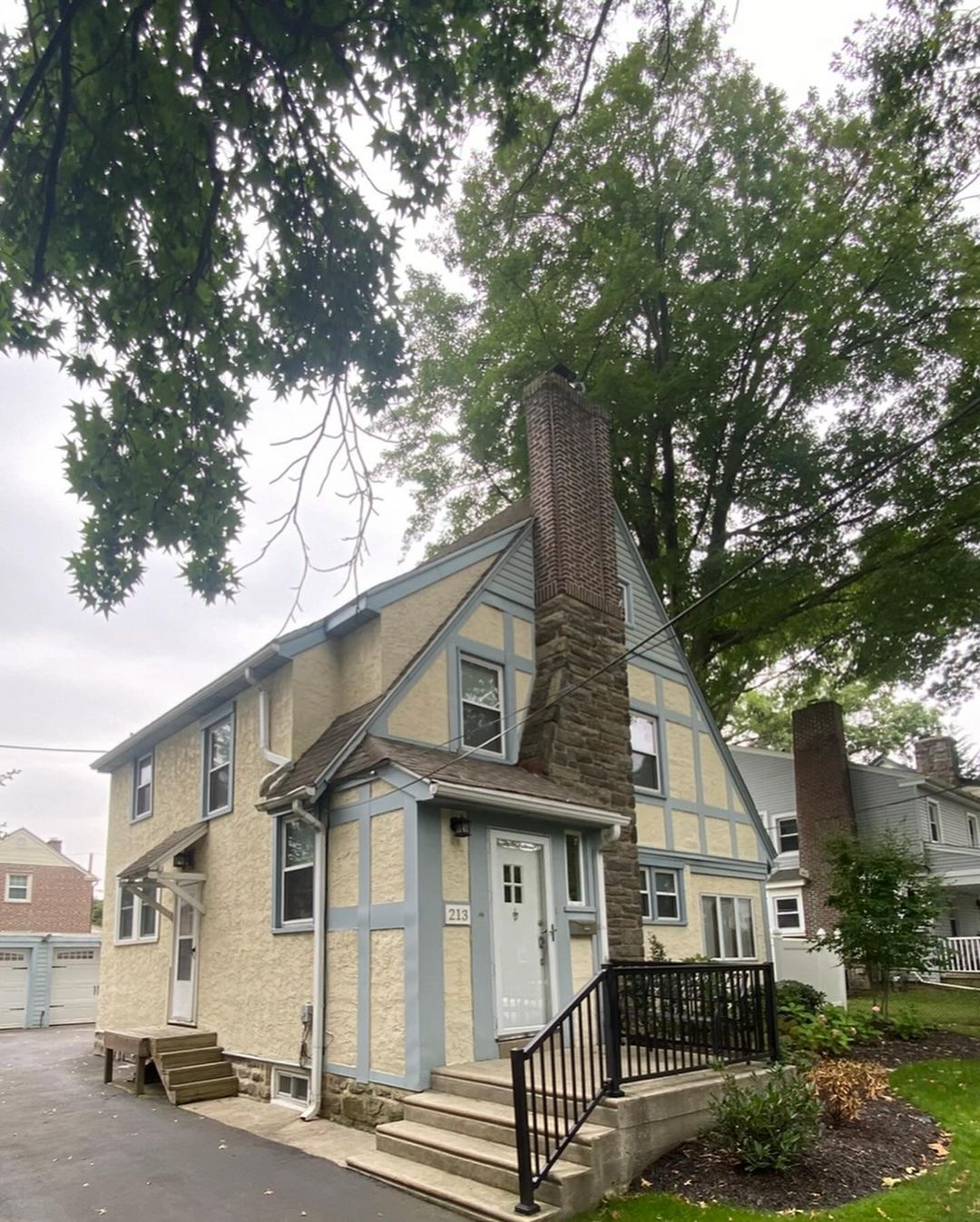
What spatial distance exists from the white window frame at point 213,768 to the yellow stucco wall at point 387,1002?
422cm

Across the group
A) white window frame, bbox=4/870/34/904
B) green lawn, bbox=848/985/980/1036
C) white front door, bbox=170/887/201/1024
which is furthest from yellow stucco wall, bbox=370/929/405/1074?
white window frame, bbox=4/870/34/904

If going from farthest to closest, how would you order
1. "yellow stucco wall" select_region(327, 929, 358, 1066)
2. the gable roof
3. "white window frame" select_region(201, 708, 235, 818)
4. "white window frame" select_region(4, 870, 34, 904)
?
1. the gable roof
2. "white window frame" select_region(4, 870, 34, 904)
3. "white window frame" select_region(201, 708, 235, 818)
4. "yellow stucco wall" select_region(327, 929, 358, 1066)

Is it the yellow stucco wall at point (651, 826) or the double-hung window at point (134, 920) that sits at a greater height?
the yellow stucco wall at point (651, 826)

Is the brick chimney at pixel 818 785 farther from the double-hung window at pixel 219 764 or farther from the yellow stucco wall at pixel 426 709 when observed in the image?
the double-hung window at pixel 219 764

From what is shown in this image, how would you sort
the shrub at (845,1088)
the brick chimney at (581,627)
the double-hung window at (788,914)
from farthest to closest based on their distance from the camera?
the double-hung window at (788,914) → the brick chimney at (581,627) → the shrub at (845,1088)

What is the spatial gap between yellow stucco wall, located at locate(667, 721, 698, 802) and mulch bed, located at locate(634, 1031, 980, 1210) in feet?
22.5

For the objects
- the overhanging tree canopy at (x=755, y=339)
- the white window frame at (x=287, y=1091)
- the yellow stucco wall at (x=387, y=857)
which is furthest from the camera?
the overhanging tree canopy at (x=755, y=339)

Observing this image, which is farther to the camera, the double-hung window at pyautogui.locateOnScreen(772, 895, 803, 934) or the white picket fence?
the double-hung window at pyautogui.locateOnScreen(772, 895, 803, 934)

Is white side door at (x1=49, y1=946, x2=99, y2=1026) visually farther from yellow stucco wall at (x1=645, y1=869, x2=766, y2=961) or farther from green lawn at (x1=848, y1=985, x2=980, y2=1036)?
green lawn at (x1=848, y1=985, x2=980, y2=1036)

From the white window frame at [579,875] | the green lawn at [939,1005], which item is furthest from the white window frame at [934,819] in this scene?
the white window frame at [579,875]

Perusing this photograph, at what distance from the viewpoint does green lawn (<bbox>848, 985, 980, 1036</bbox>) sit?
14.2 meters

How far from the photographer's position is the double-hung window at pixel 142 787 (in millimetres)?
15391

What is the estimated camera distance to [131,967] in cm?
1473

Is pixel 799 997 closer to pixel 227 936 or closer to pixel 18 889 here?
pixel 227 936
